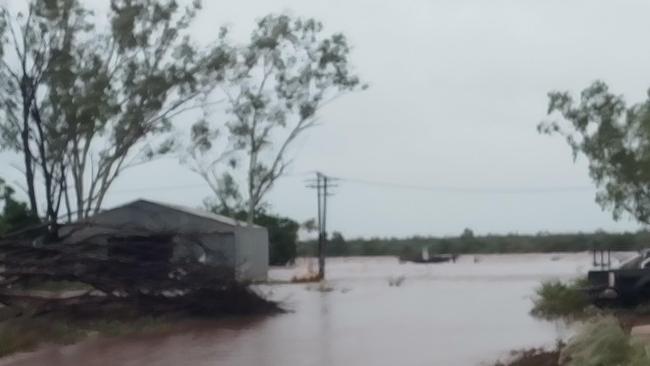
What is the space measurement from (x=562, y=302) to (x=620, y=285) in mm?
2190

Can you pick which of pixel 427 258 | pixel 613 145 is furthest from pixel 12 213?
pixel 427 258

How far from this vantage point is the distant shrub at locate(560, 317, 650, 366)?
1459cm

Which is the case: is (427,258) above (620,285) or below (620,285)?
above

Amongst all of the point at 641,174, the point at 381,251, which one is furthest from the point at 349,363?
the point at 381,251

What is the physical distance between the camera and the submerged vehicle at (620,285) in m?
29.1

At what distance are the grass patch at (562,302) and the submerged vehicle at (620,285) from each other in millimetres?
514

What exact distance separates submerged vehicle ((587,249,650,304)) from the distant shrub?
13.4 metres

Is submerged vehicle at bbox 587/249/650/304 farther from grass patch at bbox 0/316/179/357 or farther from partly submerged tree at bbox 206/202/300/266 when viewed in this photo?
partly submerged tree at bbox 206/202/300/266

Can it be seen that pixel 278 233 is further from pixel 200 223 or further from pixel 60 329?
pixel 60 329

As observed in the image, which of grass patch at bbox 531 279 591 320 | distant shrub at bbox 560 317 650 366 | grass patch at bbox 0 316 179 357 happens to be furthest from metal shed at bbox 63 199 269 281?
distant shrub at bbox 560 317 650 366

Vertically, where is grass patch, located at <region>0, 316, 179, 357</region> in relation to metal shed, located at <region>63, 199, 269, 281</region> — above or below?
below

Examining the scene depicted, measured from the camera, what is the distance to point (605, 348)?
14969mm

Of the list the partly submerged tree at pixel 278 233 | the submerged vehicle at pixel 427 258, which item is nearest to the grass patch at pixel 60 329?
the partly submerged tree at pixel 278 233

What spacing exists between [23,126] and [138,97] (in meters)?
4.51
